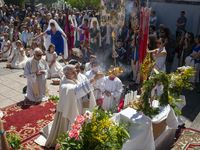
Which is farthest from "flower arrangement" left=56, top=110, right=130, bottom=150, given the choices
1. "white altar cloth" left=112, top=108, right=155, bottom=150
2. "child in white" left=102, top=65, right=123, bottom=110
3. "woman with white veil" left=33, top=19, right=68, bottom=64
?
"woman with white veil" left=33, top=19, right=68, bottom=64

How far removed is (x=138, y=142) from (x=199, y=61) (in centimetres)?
518

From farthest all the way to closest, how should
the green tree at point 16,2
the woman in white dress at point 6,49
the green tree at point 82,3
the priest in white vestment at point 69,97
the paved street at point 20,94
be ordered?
the green tree at point 16,2 → the green tree at point 82,3 → the woman in white dress at point 6,49 → the paved street at point 20,94 → the priest in white vestment at point 69,97

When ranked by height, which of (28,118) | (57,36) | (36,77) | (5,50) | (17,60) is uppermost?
(57,36)

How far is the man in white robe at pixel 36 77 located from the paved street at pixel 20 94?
43 centimetres

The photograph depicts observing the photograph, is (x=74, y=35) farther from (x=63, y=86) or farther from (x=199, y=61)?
(x=63, y=86)

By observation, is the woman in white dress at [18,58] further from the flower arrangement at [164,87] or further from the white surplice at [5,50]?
the flower arrangement at [164,87]

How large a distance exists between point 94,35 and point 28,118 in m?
5.33

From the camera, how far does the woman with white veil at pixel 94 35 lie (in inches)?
359

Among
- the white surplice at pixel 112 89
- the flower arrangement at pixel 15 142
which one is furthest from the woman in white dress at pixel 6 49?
the white surplice at pixel 112 89

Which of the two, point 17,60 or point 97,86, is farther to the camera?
point 17,60

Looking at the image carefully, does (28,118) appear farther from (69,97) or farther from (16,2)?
(16,2)

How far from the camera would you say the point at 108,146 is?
248cm

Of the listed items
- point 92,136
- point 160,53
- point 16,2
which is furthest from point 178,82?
point 16,2

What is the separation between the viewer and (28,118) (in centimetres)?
520
